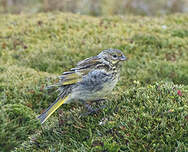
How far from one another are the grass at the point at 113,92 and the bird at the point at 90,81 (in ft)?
0.72

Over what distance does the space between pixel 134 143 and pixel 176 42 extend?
19.4 ft

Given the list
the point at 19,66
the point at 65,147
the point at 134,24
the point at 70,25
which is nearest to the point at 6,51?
the point at 19,66

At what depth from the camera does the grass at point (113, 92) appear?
14.9 feet

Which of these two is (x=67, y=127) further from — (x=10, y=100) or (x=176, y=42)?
(x=176, y=42)

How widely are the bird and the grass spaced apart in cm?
22

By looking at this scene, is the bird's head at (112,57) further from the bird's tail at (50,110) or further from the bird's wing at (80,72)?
the bird's tail at (50,110)

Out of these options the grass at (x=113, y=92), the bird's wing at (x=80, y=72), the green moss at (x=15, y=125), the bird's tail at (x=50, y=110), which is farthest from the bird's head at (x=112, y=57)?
the green moss at (x=15, y=125)

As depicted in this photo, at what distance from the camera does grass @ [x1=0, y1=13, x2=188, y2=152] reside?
4.53 m

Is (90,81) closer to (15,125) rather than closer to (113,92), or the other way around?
(15,125)

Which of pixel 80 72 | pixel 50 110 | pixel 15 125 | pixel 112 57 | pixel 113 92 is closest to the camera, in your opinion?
pixel 15 125

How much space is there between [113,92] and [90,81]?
1812 millimetres

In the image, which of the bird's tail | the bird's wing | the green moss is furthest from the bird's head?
the green moss

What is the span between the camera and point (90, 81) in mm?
5359

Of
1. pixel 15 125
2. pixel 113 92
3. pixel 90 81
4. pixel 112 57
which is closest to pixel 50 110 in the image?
pixel 15 125
